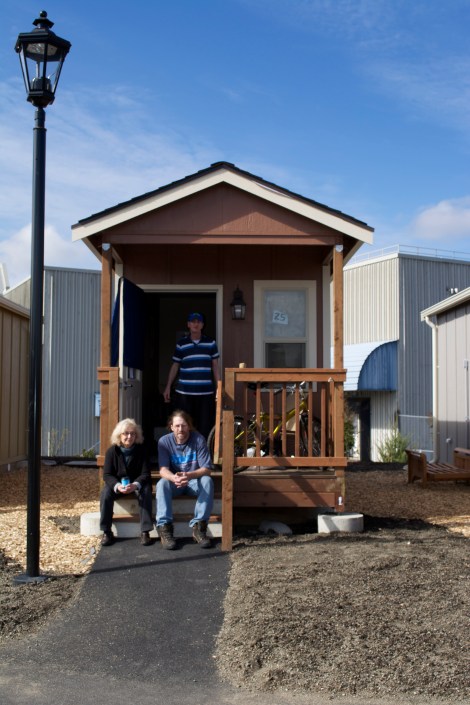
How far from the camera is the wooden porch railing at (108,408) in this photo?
679cm

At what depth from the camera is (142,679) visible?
12.2 ft

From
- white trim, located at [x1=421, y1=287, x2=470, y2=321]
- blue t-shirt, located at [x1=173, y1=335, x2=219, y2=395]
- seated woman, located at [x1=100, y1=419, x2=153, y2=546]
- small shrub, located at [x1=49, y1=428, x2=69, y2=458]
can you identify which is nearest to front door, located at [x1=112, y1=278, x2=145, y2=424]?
blue t-shirt, located at [x1=173, y1=335, x2=219, y2=395]

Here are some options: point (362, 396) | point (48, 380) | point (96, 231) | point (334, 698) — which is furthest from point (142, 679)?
point (362, 396)

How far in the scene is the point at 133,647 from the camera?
4.11 m

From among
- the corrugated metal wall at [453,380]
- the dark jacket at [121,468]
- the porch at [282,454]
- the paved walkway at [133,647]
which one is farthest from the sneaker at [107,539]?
the corrugated metal wall at [453,380]

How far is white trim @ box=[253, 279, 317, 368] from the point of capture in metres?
8.68

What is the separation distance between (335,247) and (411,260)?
16.0 meters

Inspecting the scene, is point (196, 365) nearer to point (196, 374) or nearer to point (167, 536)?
point (196, 374)

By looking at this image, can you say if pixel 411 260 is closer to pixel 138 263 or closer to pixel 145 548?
pixel 138 263

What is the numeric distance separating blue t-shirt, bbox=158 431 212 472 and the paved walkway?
0.94m

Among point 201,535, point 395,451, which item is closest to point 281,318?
point 201,535

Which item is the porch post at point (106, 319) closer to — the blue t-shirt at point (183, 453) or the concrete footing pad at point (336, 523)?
the blue t-shirt at point (183, 453)

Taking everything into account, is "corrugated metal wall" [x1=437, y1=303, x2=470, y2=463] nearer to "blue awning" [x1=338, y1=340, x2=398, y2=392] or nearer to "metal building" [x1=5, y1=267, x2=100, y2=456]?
"blue awning" [x1=338, y1=340, x2=398, y2=392]

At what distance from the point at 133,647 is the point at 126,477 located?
90.6 inches
